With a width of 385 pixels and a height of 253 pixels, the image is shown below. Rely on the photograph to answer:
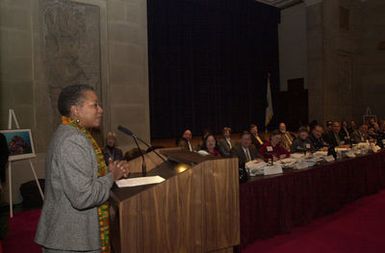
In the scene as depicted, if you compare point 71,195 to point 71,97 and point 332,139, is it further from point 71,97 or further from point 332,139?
point 332,139

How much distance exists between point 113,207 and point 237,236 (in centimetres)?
77

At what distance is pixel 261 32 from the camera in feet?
38.5

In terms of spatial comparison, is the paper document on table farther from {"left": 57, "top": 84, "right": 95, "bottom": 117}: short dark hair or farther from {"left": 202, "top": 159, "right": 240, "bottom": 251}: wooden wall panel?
{"left": 57, "top": 84, "right": 95, "bottom": 117}: short dark hair

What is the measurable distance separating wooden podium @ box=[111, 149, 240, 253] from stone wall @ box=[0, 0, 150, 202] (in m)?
4.19

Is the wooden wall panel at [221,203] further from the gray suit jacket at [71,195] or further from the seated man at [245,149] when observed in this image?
the seated man at [245,149]

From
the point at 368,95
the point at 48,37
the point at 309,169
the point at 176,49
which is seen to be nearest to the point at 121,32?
the point at 48,37

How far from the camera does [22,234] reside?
3.83m

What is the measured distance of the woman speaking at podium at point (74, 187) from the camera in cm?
142

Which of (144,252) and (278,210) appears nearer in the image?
(144,252)

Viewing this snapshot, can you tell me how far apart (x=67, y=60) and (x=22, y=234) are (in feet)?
10.0

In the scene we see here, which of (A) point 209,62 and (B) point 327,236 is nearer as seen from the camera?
(B) point 327,236

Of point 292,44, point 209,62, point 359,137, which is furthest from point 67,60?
point 292,44

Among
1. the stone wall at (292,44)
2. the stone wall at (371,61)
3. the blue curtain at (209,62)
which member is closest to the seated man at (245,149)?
the blue curtain at (209,62)

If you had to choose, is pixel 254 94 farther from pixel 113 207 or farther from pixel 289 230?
pixel 113 207
